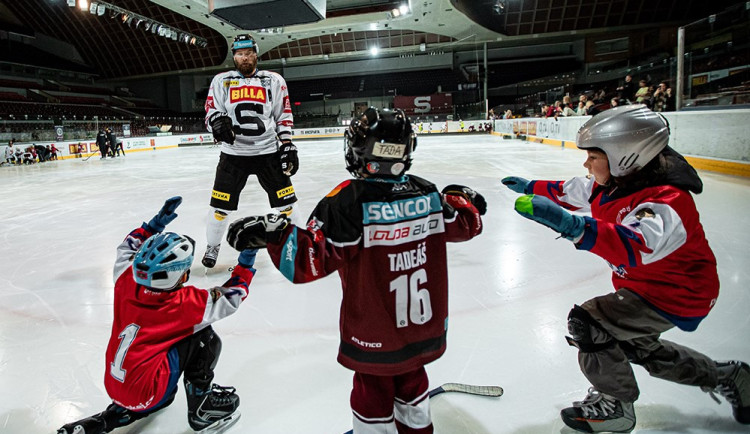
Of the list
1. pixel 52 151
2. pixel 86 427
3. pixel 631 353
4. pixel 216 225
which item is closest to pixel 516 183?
pixel 631 353

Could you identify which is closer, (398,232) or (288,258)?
(288,258)

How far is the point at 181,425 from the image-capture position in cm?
162

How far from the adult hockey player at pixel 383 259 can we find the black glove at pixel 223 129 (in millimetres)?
2156

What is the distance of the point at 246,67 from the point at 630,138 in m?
2.84

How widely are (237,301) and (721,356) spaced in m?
2.02

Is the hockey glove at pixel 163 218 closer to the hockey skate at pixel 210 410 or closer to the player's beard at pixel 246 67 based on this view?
the hockey skate at pixel 210 410

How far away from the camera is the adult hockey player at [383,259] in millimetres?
1132

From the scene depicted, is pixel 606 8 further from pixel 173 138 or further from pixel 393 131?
pixel 393 131

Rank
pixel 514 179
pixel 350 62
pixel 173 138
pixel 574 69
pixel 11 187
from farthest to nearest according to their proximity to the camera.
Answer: pixel 350 62, pixel 574 69, pixel 173 138, pixel 11 187, pixel 514 179

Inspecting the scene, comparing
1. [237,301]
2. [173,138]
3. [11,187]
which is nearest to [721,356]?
[237,301]

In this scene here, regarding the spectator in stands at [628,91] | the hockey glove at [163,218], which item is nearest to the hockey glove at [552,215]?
the hockey glove at [163,218]

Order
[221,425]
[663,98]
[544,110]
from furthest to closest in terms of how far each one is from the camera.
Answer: [544,110] < [663,98] < [221,425]

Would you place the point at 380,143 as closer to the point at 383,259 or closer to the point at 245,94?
the point at 383,259

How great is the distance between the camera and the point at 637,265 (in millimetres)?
1244
